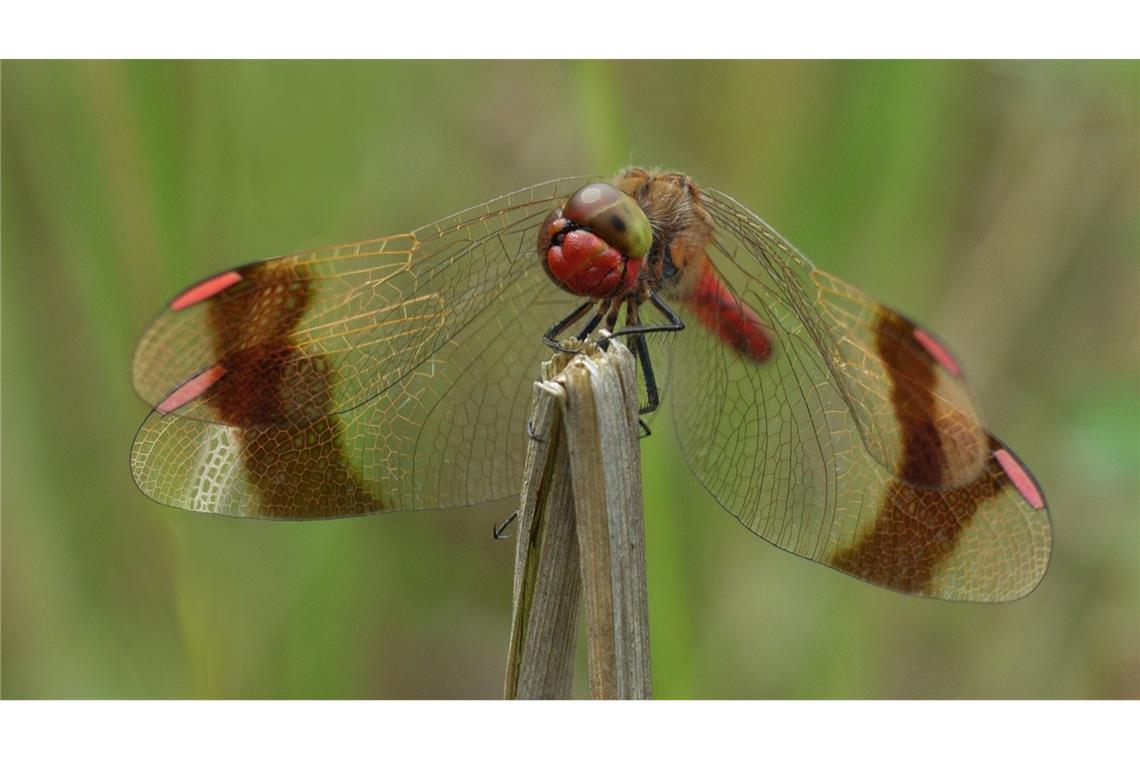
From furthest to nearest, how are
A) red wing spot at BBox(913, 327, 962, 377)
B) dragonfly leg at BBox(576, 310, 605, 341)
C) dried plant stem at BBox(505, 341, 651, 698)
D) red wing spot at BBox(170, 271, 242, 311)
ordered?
1. dragonfly leg at BBox(576, 310, 605, 341)
2. red wing spot at BBox(913, 327, 962, 377)
3. red wing spot at BBox(170, 271, 242, 311)
4. dried plant stem at BBox(505, 341, 651, 698)

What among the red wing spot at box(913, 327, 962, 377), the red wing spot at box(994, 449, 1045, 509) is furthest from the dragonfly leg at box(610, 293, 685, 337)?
the red wing spot at box(994, 449, 1045, 509)

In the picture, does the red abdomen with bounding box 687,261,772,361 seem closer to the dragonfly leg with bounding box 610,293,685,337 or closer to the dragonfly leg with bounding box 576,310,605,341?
the dragonfly leg with bounding box 610,293,685,337

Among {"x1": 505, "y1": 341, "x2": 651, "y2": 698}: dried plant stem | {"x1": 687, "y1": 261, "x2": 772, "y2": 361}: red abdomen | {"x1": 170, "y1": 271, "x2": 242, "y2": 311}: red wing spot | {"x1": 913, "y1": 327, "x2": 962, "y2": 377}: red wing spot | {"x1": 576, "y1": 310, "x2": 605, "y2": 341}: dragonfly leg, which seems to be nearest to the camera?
{"x1": 505, "y1": 341, "x2": 651, "y2": 698}: dried plant stem

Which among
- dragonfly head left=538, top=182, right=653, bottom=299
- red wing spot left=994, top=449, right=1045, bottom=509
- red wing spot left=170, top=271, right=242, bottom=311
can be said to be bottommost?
red wing spot left=994, top=449, right=1045, bottom=509

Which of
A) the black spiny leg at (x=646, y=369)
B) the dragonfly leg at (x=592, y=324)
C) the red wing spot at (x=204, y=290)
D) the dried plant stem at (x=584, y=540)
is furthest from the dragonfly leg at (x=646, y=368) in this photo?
the red wing spot at (x=204, y=290)

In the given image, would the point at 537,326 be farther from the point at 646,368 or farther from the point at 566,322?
the point at 646,368

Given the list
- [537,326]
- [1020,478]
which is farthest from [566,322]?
[1020,478]

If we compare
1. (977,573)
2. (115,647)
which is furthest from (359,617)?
(977,573)

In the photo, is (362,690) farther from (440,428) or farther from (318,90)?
(318,90)
